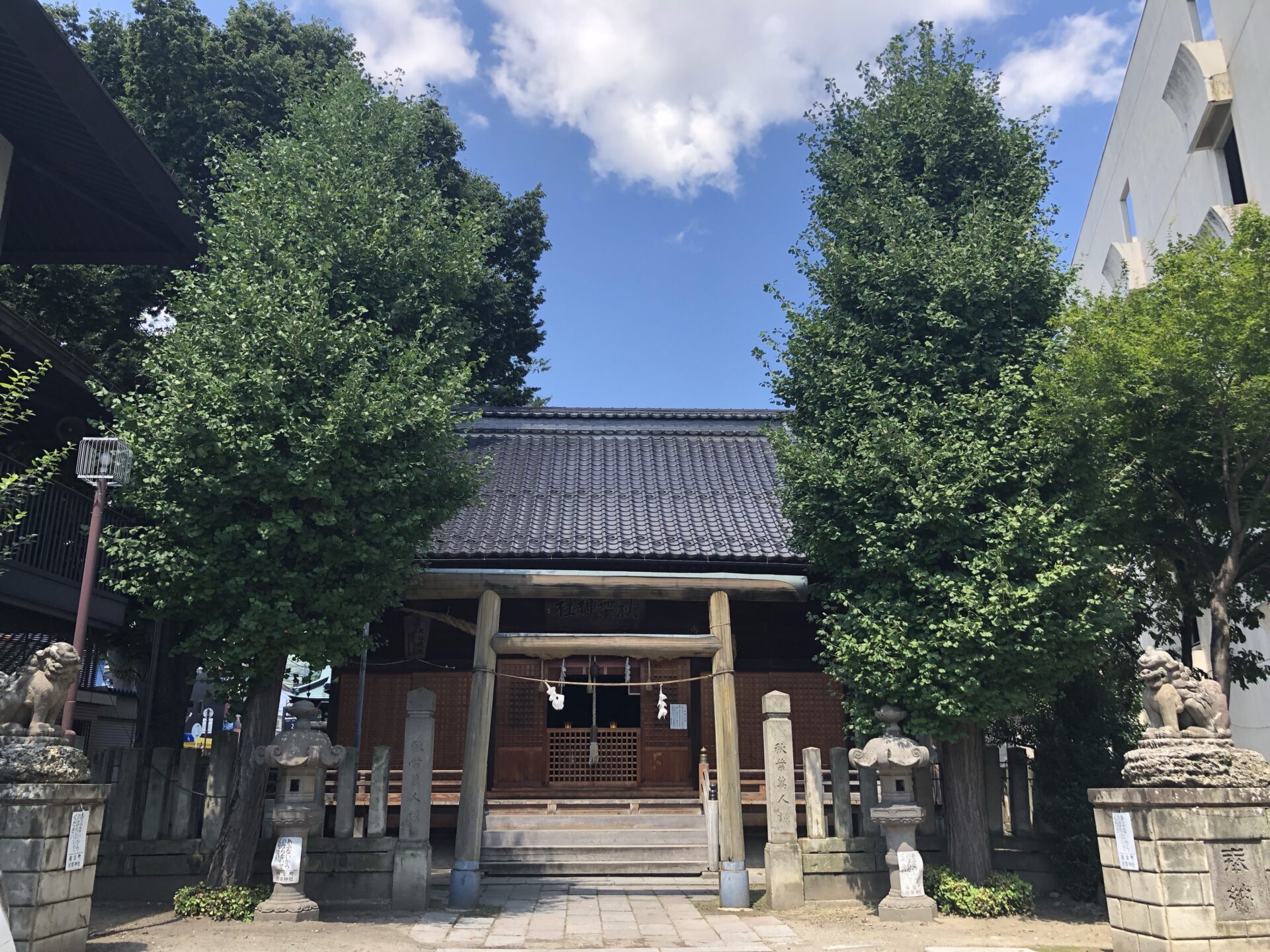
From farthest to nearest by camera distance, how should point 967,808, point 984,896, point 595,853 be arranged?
point 595,853 < point 967,808 < point 984,896

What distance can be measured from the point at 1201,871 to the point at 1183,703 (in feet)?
4.68

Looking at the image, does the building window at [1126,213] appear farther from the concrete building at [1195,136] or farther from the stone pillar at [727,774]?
the stone pillar at [727,774]

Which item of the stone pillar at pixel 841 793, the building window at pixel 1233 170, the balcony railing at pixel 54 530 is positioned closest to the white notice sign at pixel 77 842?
the balcony railing at pixel 54 530

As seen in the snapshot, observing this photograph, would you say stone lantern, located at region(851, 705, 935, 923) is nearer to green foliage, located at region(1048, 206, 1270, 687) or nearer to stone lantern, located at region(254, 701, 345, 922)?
green foliage, located at region(1048, 206, 1270, 687)

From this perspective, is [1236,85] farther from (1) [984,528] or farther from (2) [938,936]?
(2) [938,936]

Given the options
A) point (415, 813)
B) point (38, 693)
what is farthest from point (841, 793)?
point (38, 693)

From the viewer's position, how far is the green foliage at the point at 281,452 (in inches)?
391

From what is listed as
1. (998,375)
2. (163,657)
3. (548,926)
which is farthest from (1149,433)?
(163,657)

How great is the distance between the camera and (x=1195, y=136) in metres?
18.1

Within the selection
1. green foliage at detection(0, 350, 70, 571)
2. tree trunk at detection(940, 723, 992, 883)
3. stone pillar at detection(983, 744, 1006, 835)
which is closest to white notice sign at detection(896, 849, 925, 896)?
tree trunk at detection(940, 723, 992, 883)

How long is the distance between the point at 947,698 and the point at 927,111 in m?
8.53

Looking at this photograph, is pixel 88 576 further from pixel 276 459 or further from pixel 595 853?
pixel 595 853

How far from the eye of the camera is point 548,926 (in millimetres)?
10312

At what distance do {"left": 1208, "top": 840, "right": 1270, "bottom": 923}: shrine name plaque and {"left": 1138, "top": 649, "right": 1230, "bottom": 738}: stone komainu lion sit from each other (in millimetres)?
958
